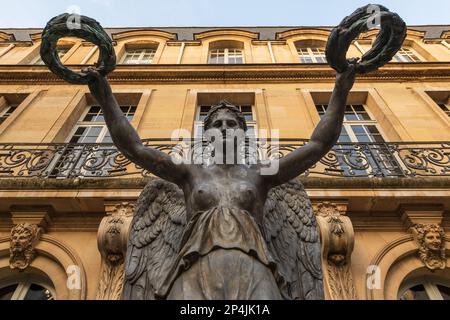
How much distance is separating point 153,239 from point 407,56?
1370 centimetres

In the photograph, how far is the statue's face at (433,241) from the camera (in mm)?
4251

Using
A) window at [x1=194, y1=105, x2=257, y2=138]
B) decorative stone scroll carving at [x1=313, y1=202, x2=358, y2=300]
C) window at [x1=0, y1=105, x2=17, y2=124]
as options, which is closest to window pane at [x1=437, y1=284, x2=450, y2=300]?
decorative stone scroll carving at [x1=313, y1=202, x2=358, y2=300]

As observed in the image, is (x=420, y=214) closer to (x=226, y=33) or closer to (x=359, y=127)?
(x=359, y=127)

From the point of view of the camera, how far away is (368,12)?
216 cm

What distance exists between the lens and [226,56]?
1248 centimetres

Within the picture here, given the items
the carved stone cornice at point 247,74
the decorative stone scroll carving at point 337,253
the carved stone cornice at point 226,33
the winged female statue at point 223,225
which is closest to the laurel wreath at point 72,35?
the winged female statue at point 223,225

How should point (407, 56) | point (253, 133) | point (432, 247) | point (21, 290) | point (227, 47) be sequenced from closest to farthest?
point (432, 247), point (21, 290), point (253, 133), point (407, 56), point (227, 47)

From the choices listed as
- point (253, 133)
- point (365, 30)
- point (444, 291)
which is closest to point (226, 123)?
point (365, 30)

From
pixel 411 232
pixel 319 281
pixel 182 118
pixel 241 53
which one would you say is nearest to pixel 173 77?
pixel 182 118

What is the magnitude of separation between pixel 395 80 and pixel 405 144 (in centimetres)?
455

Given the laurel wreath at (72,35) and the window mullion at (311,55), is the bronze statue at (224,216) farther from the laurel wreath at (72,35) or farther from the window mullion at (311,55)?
the window mullion at (311,55)

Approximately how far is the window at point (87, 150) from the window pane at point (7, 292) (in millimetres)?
1786

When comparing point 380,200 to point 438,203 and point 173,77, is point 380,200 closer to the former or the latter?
point 438,203

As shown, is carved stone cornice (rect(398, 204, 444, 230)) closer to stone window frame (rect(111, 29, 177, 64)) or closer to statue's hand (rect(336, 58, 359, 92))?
statue's hand (rect(336, 58, 359, 92))
